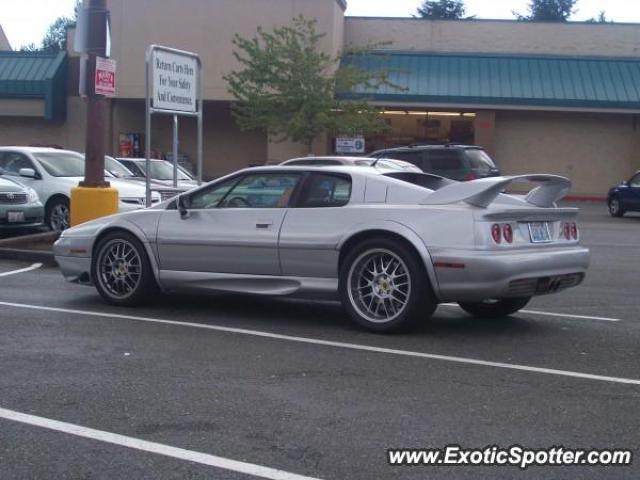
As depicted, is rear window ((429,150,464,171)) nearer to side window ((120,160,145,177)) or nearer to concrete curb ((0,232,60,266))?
side window ((120,160,145,177))

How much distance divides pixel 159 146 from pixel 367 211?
1263 inches

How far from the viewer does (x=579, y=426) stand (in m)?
5.44

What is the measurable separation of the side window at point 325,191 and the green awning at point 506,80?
25024mm

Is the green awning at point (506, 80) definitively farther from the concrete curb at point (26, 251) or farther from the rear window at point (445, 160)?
the concrete curb at point (26, 251)

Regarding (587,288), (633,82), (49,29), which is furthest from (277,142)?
(49,29)

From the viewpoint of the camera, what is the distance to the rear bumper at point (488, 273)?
24.9ft

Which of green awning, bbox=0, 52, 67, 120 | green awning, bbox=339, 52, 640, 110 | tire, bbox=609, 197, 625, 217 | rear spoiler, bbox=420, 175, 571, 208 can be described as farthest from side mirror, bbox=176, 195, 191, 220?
green awning, bbox=0, 52, 67, 120

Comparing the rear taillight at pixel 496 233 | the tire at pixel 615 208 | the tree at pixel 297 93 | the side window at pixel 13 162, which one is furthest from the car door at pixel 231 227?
the tree at pixel 297 93

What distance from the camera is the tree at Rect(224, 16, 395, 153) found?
3094 centimetres

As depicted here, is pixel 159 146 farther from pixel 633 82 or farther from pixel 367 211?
pixel 367 211

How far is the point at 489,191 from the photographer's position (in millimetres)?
7762

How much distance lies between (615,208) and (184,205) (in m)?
19.8

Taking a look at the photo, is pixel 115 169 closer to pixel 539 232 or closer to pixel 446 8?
pixel 539 232

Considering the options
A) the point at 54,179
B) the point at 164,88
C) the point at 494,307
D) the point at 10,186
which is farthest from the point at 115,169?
the point at 494,307
